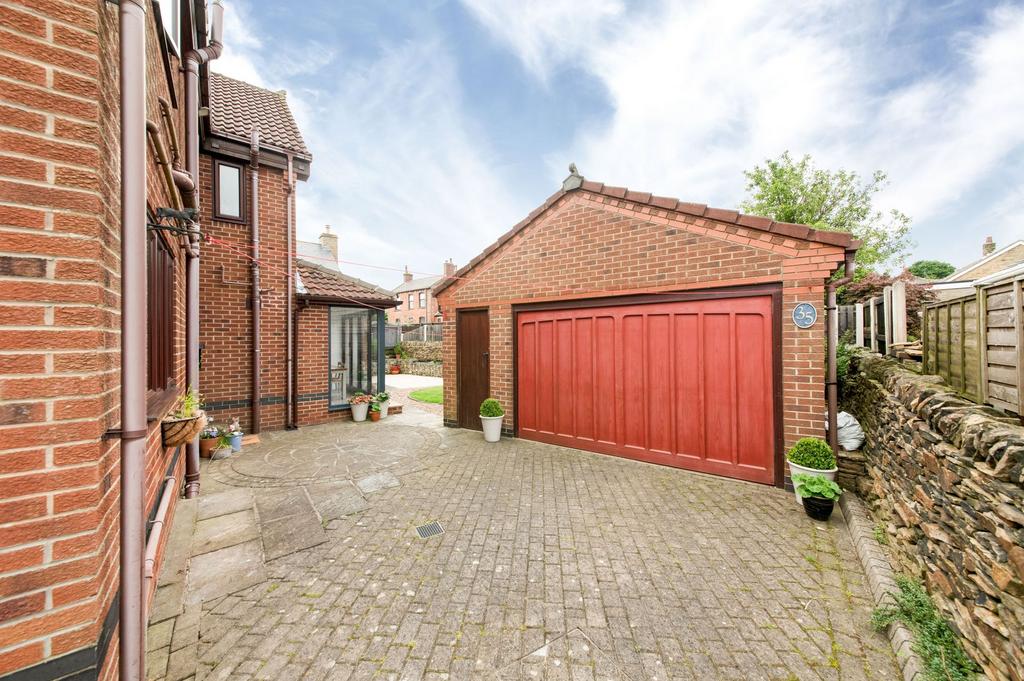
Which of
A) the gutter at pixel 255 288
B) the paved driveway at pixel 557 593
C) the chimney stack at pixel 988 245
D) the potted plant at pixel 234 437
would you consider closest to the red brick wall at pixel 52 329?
the paved driveway at pixel 557 593

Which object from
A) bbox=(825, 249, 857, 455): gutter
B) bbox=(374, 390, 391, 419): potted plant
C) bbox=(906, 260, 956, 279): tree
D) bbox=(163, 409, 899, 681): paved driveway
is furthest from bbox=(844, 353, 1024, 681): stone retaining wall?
bbox=(906, 260, 956, 279): tree

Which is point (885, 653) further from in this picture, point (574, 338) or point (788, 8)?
point (788, 8)

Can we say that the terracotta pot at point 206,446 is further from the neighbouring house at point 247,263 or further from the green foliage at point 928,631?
the green foliage at point 928,631

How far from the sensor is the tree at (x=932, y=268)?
1430 inches

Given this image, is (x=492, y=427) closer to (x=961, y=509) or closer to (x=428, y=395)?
(x=961, y=509)

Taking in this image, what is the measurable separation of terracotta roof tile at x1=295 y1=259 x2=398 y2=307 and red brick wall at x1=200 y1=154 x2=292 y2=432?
1.67 feet

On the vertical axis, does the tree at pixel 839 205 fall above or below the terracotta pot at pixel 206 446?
above

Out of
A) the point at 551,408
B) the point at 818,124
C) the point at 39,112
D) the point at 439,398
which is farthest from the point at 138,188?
the point at 818,124

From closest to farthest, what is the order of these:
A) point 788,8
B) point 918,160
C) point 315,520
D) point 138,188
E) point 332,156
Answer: point 138,188, point 315,520, point 788,8, point 332,156, point 918,160

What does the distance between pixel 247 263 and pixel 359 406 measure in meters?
3.75

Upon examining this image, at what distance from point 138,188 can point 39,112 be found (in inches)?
14.7

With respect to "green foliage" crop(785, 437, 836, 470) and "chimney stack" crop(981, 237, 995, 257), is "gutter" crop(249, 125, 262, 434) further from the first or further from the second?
"chimney stack" crop(981, 237, 995, 257)

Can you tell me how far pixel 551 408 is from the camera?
6.61 meters

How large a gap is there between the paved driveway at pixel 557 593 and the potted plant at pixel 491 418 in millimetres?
2049
